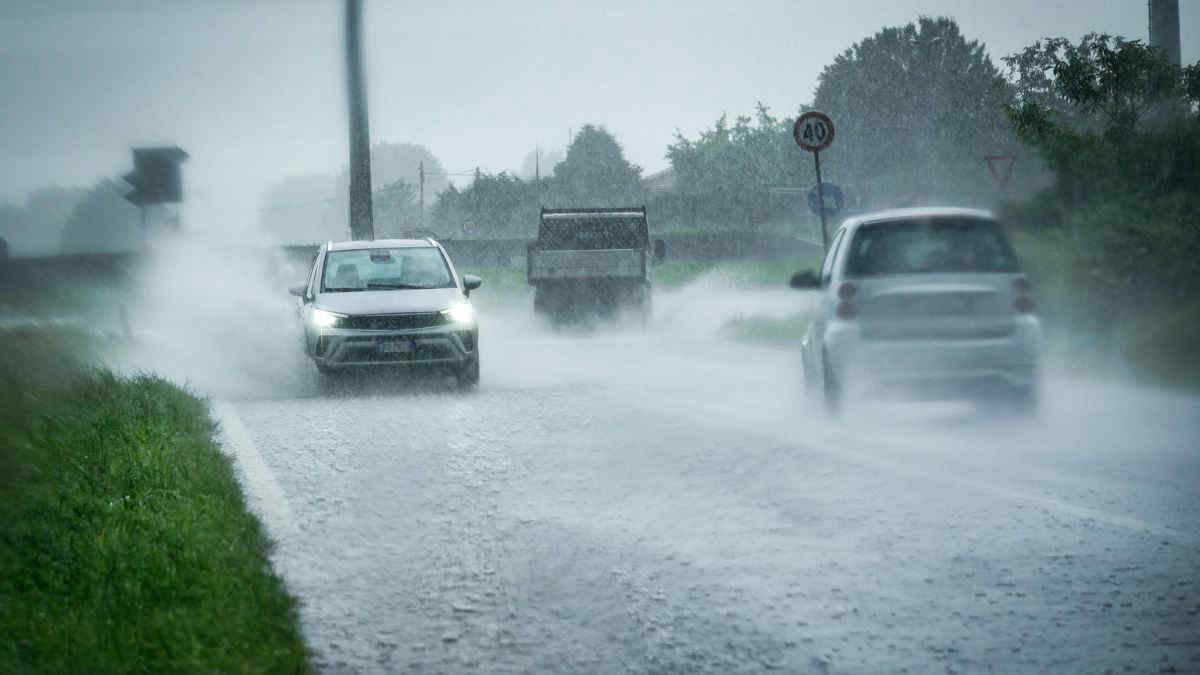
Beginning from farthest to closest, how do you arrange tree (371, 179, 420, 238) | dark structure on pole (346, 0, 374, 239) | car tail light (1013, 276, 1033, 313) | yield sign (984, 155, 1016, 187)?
tree (371, 179, 420, 238), dark structure on pole (346, 0, 374, 239), yield sign (984, 155, 1016, 187), car tail light (1013, 276, 1033, 313)

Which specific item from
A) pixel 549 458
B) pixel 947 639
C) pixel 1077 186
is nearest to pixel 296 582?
pixel 947 639

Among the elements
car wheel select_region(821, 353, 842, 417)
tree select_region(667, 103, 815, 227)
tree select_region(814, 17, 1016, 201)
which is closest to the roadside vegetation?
car wheel select_region(821, 353, 842, 417)

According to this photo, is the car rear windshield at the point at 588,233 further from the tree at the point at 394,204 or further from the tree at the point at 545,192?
the tree at the point at 394,204

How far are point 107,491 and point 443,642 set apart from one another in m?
3.77

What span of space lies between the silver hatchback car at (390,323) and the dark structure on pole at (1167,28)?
10.4 m

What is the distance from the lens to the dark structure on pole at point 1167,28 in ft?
67.5

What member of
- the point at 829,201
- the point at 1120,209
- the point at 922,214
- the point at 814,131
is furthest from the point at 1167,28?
the point at 922,214

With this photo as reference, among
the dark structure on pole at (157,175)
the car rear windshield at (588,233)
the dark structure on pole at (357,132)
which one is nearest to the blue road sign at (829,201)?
the car rear windshield at (588,233)

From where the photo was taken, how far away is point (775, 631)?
18.4ft

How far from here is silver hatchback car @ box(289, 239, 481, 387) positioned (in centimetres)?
1592

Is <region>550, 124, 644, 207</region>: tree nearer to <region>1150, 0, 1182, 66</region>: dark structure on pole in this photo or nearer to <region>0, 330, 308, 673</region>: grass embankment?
<region>1150, 0, 1182, 66</region>: dark structure on pole

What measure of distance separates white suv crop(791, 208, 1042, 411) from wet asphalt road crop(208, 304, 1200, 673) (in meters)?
0.40

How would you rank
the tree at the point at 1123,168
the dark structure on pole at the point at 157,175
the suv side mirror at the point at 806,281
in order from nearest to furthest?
the suv side mirror at the point at 806,281 < the tree at the point at 1123,168 < the dark structure on pole at the point at 157,175

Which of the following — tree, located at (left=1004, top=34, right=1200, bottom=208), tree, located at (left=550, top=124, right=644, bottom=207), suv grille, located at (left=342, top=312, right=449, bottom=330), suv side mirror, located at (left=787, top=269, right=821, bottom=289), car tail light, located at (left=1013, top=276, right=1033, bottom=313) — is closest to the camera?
car tail light, located at (left=1013, top=276, right=1033, bottom=313)
